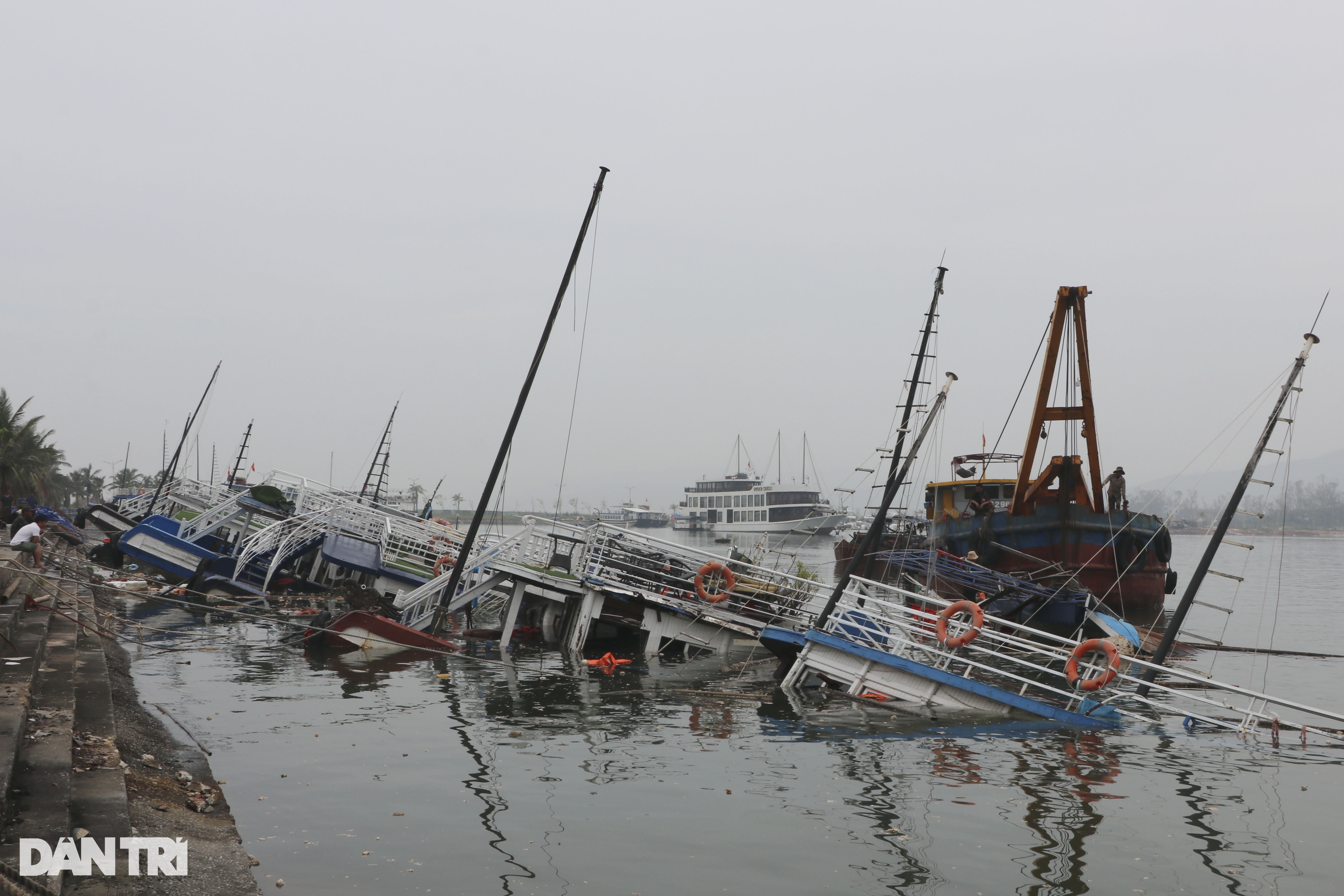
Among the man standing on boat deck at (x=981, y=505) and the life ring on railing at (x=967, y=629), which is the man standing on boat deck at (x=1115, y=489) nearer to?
the man standing on boat deck at (x=981, y=505)

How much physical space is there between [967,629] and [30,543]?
19.3 metres

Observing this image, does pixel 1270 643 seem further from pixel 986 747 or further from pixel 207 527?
pixel 207 527

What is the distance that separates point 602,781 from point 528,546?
40.0 feet

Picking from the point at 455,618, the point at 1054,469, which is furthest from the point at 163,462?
the point at 1054,469

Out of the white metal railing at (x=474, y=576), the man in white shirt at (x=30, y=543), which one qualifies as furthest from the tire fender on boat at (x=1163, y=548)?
the man in white shirt at (x=30, y=543)

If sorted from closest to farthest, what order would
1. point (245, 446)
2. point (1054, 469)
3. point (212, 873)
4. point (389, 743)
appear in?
point (212, 873) < point (389, 743) < point (1054, 469) < point (245, 446)

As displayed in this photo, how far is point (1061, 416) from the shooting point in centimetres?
3525

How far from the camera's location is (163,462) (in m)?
92.6

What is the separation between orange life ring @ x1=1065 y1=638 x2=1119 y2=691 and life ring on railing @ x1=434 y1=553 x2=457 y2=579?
1664 centimetres

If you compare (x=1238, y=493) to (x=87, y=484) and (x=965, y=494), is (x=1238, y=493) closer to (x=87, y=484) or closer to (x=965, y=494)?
(x=965, y=494)

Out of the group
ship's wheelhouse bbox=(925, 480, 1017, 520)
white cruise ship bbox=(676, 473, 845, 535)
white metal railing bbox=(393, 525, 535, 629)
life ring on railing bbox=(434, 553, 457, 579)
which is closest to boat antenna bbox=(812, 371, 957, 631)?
white metal railing bbox=(393, 525, 535, 629)

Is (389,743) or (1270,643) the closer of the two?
(389,743)

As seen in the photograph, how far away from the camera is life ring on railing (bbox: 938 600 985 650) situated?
1583 cm

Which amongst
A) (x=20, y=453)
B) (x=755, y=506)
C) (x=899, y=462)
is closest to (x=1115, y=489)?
(x=899, y=462)
